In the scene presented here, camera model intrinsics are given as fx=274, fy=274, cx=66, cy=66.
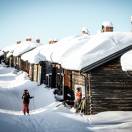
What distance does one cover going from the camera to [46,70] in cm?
3192

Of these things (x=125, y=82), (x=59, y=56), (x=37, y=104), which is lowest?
(x=37, y=104)

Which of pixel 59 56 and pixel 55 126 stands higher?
pixel 59 56

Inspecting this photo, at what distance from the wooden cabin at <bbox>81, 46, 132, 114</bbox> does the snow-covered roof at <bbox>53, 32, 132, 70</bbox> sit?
44 cm

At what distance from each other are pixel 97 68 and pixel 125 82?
2.09 meters

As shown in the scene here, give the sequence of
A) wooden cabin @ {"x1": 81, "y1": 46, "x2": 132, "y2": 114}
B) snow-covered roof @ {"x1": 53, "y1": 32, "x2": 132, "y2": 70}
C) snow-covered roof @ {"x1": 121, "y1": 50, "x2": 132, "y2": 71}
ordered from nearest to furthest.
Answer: snow-covered roof @ {"x1": 121, "y1": 50, "x2": 132, "y2": 71} < snow-covered roof @ {"x1": 53, "y1": 32, "x2": 132, "y2": 70} < wooden cabin @ {"x1": 81, "y1": 46, "x2": 132, "y2": 114}

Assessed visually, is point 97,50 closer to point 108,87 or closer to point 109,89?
point 108,87

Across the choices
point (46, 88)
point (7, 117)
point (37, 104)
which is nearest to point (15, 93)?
point (46, 88)

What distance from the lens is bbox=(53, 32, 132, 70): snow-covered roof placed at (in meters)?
17.6

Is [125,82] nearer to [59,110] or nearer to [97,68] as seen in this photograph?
[97,68]

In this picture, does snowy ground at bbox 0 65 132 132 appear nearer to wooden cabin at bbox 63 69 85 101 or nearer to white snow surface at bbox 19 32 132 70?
wooden cabin at bbox 63 69 85 101

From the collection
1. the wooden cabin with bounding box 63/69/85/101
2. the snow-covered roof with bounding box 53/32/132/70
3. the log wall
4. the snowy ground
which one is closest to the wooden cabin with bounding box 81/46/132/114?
the log wall

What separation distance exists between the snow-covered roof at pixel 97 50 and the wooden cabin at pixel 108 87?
440mm

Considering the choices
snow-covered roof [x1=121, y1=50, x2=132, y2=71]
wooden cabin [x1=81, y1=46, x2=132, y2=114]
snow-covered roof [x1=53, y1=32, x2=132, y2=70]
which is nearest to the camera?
snow-covered roof [x1=121, y1=50, x2=132, y2=71]

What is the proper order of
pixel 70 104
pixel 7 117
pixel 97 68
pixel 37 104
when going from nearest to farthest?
pixel 7 117, pixel 97 68, pixel 70 104, pixel 37 104
